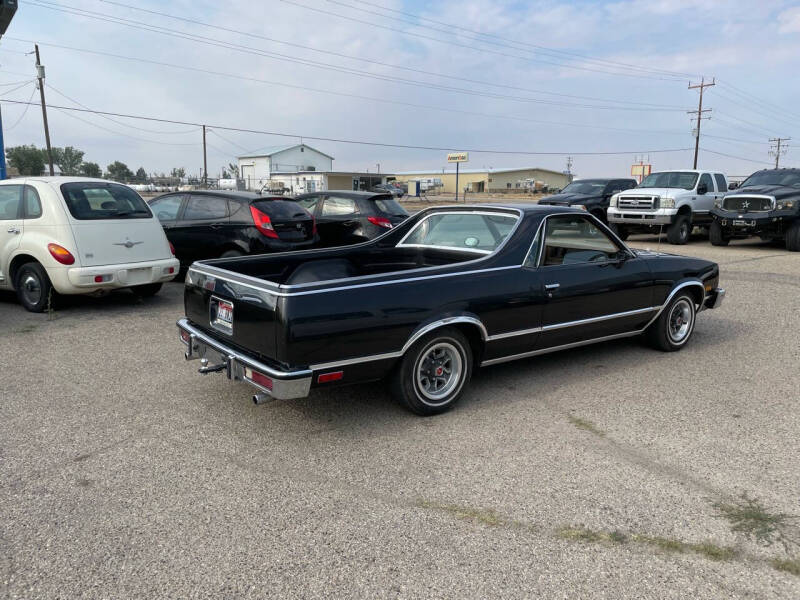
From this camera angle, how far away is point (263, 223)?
8586mm

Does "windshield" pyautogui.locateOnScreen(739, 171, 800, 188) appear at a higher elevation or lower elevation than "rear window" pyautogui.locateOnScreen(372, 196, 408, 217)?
higher

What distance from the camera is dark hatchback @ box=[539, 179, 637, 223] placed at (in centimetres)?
1872

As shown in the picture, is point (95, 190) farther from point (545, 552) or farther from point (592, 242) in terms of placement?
point (545, 552)

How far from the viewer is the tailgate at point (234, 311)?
370 cm

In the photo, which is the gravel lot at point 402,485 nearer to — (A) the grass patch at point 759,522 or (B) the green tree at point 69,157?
(A) the grass patch at point 759,522

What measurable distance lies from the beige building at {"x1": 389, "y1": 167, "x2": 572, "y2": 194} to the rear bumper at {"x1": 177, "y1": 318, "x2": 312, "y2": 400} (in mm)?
86061

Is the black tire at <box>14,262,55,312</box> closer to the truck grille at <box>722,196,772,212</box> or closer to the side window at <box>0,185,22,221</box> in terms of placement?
the side window at <box>0,185,22,221</box>

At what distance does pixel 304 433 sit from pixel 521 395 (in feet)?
5.82

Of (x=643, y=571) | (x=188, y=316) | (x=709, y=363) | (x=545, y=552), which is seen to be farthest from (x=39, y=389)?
(x=709, y=363)

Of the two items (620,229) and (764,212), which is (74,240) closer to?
(620,229)

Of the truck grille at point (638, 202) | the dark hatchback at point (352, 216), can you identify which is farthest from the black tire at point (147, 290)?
the truck grille at point (638, 202)

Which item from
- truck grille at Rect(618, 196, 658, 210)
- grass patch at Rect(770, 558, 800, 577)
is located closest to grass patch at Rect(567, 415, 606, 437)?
grass patch at Rect(770, 558, 800, 577)

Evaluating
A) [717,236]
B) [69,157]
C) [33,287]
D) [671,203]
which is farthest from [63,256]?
[69,157]

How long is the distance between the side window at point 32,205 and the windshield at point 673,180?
51.6 feet
